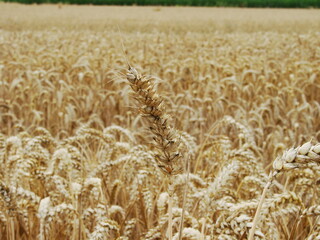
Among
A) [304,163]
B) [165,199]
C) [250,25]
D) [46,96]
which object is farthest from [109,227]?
[250,25]

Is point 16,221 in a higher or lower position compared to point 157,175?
lower

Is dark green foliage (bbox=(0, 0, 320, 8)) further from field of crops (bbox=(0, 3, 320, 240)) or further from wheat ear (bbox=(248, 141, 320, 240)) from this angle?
wheat ear (bbox=(248, 141, 320, 240))

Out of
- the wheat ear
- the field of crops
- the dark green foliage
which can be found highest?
the dark green foliage

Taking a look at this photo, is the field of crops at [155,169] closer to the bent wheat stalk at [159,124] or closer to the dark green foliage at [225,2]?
the bent wheat stalk at [159,124]

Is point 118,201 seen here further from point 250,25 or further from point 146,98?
point 250,25

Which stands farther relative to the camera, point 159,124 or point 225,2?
point 225,2

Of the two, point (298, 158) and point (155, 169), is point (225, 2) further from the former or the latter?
point (298, 158)

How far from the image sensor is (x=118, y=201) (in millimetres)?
2070

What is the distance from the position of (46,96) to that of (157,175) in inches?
114

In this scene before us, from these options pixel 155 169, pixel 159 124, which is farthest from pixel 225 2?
pixel 159 124

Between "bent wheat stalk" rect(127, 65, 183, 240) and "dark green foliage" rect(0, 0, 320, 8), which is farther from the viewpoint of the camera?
"dark green foliage" rect(0, 0, 320, 8)

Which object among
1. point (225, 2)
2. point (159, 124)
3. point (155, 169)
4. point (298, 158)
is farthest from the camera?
point (225, 2)

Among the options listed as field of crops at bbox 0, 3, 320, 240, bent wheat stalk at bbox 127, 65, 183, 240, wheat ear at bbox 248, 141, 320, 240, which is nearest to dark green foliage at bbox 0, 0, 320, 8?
field of crops at bbox 0, 3, 320, 240

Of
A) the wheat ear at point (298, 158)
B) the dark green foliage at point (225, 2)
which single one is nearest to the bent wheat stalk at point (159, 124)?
the wheat ear at point (298, 158)
